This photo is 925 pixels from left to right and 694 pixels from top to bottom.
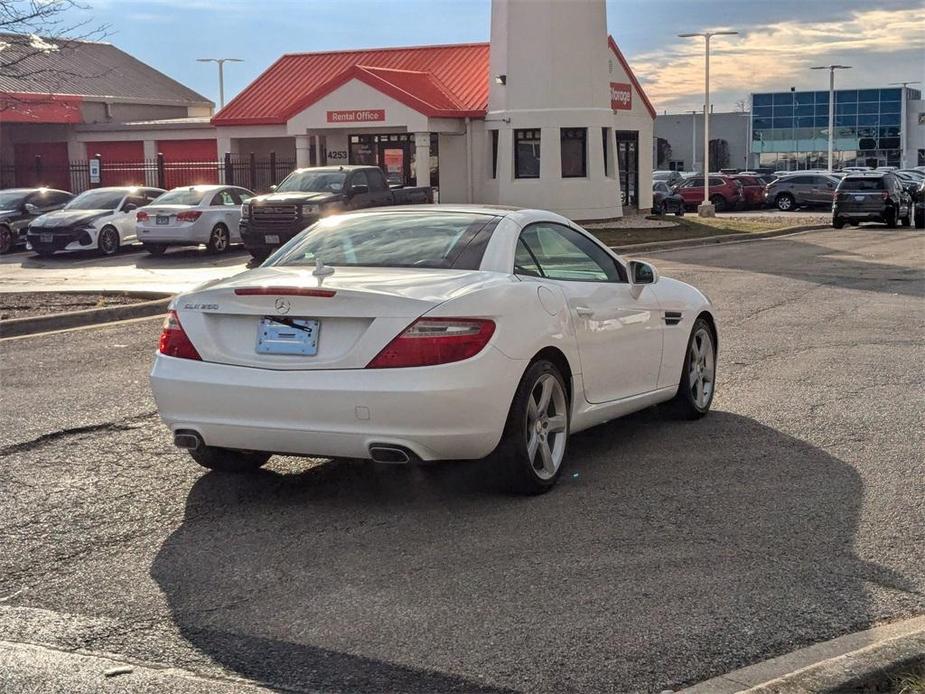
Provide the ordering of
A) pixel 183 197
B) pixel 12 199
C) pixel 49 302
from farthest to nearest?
pixel 12 199 < pixel 183 197 < pixel 49 302

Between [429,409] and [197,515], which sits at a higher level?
[429,409]

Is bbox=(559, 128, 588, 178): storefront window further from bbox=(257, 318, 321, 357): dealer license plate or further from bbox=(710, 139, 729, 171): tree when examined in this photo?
bbox=(710, 139, 729, 171): tree

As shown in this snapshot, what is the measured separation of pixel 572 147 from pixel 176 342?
33.4m

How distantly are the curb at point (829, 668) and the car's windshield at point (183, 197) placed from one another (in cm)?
2372

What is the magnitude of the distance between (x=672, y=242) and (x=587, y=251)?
21.7 meters

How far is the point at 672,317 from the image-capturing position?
8086 millimetres

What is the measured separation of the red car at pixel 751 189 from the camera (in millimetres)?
54031

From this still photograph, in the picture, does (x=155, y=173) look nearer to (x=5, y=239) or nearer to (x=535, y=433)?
(x=5, y=239)

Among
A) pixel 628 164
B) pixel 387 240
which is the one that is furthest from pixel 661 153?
pixel 387 240

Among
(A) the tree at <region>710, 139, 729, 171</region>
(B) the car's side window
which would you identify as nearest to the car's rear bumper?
(B) the car's side window

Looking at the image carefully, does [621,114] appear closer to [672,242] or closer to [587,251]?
[672,242]

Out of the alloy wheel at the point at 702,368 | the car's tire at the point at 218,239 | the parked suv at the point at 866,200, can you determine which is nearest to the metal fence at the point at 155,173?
the car's tire at the point at 218,239

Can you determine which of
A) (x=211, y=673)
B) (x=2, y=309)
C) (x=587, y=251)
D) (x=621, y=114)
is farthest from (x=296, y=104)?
(x=211, y=673)

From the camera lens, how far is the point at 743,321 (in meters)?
13.9
